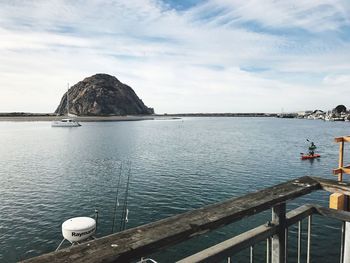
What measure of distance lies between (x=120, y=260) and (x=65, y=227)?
1354 cm

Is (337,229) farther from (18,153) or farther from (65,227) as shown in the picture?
(18,153)

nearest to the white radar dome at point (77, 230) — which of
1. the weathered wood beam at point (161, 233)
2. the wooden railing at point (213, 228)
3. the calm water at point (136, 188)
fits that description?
the calm water at point (136, 188)

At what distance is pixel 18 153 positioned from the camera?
62.4 meters

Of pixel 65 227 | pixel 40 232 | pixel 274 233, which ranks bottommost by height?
pixel 40 232

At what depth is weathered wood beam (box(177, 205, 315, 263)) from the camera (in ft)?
9.26

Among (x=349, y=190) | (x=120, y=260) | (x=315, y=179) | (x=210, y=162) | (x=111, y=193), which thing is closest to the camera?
(x=120, y=260)

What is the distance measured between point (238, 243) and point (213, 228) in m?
0.48

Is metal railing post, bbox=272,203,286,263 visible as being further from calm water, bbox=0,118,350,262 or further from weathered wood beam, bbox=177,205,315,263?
calm water, bbox=0,118,350,262

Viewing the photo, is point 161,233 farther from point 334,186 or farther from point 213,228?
point 334,186

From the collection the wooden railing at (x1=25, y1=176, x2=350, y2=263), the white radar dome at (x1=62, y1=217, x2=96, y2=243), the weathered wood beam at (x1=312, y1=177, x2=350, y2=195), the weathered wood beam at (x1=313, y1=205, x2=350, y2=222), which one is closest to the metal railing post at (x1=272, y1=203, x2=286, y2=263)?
the wooden railing at (x1=25, y1=176, x2=350, y2=263)

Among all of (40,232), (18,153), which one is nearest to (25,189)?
(40,232)

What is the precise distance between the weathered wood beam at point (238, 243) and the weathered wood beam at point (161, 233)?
24 cm

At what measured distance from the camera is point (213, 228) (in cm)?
287

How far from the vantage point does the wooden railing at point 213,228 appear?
2.32m
